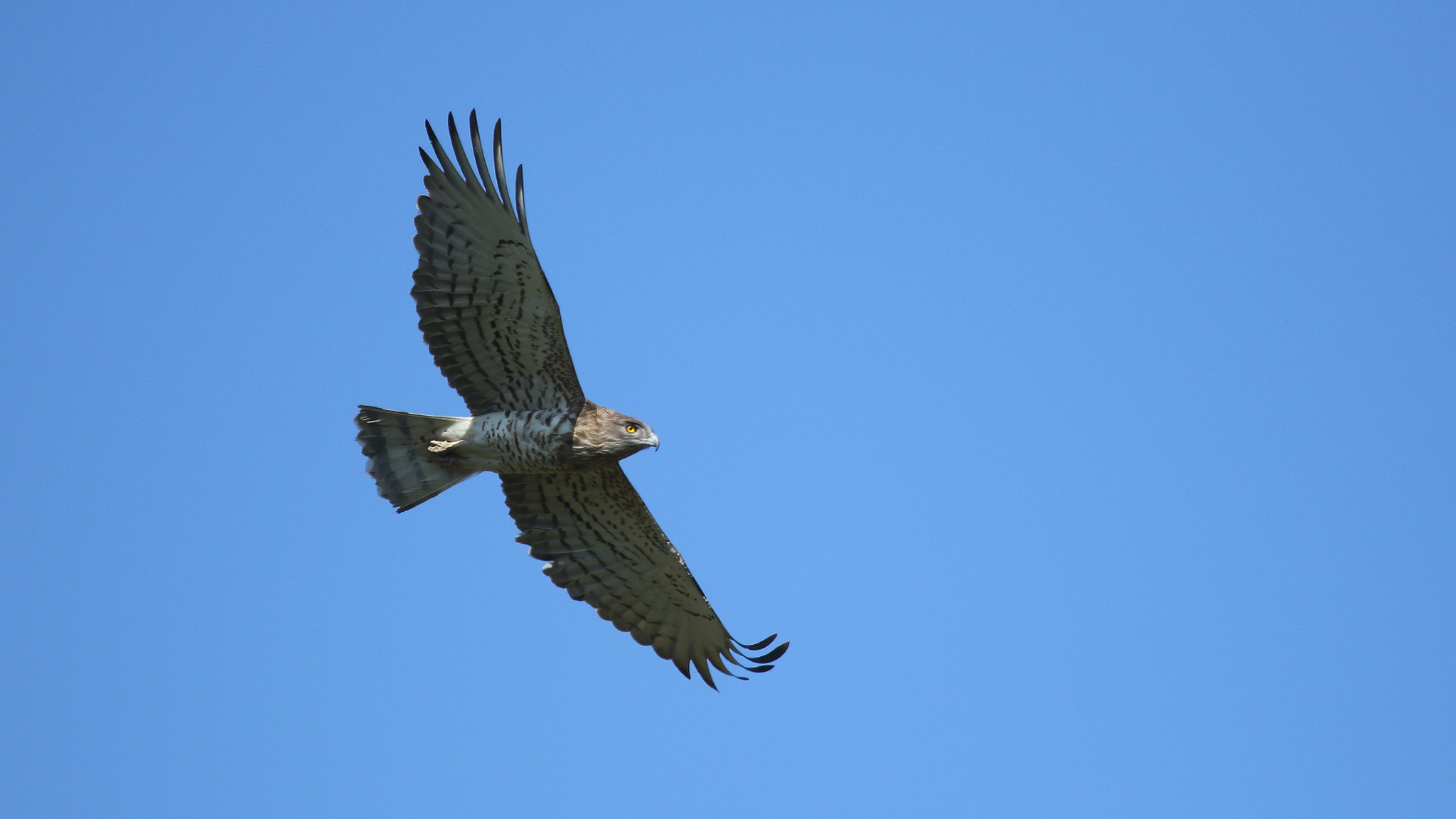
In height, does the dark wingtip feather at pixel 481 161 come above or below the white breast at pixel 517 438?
above

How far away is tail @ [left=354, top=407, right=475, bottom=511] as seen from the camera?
32.8 feet

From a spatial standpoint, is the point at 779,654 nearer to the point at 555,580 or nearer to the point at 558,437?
the point at 555,580

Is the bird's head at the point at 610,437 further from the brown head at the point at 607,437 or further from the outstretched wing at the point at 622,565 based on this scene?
the outstretched wing at the point at 622,565

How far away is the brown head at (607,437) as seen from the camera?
31.9ft

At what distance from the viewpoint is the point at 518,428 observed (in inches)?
388

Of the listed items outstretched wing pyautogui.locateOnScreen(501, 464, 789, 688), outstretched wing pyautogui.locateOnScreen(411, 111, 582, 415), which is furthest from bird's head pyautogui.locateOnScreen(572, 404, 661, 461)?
outstretched wing pyautogui.locateOnScreen(501, 464, 789, 688)

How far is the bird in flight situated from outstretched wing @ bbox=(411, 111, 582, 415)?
0.01 m

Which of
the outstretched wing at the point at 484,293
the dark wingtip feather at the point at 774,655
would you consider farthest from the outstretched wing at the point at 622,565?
the outstretched wing at the point at 484,293

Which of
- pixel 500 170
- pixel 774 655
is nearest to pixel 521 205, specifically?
pixel 500 170

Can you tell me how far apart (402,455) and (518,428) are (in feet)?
3.27

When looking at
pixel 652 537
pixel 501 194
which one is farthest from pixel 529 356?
pixel 652 537

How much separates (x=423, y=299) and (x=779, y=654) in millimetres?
4236

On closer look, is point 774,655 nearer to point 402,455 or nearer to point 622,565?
point 622,565

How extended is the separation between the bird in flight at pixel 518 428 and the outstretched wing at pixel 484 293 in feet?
0.03
